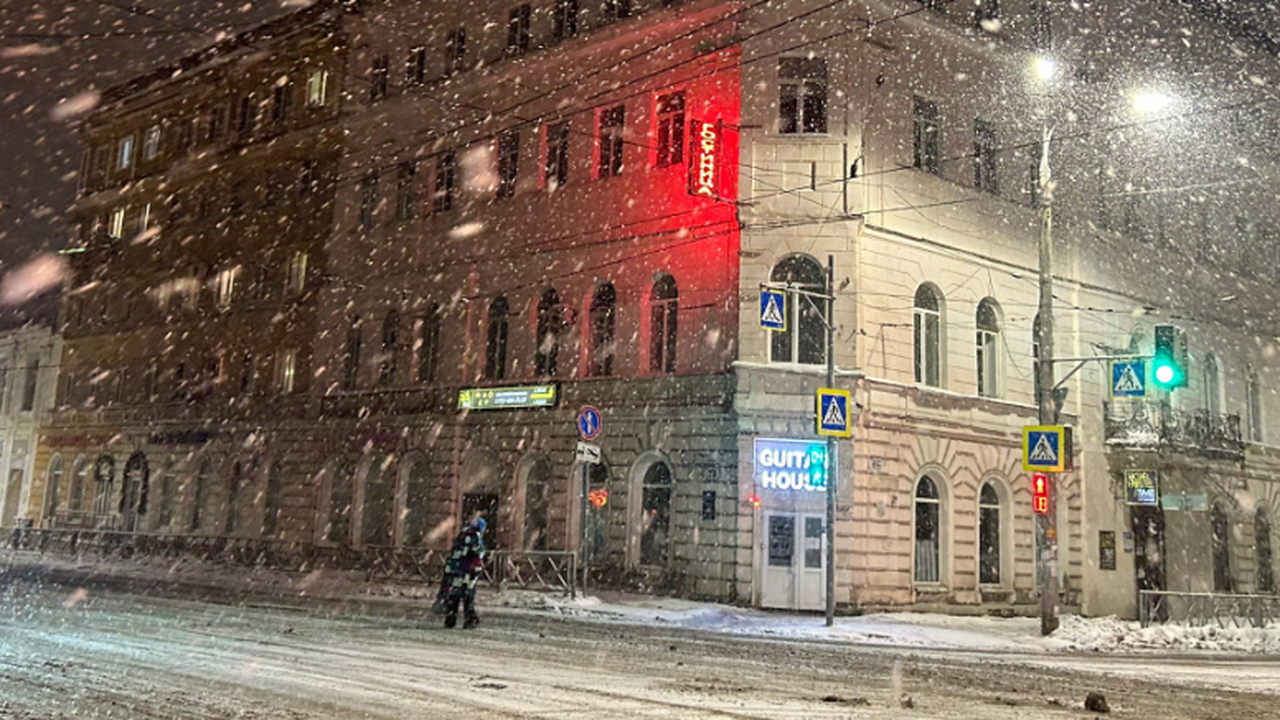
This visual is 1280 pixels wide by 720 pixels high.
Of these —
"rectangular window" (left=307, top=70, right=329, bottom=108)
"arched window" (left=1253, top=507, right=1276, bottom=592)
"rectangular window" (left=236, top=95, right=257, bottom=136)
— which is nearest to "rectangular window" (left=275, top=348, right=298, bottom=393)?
"rectangular window" (left=307, top=70, right=329, bottom=108)

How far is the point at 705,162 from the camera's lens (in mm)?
23391

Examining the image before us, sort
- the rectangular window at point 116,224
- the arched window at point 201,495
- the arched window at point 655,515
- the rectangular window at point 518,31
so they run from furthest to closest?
the rectangular window at point 116,224, the arched window at point 201,495, the rectangular window at point 518,31, the arched window at point 655,515

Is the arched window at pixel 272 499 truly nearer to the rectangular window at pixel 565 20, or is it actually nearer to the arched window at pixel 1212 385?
the rectangular window at pixel 565 20

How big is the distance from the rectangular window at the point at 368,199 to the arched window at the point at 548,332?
870 cm

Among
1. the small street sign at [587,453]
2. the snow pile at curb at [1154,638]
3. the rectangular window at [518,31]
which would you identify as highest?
the rectangular window at [518,31]

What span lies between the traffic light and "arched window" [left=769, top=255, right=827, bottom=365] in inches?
287

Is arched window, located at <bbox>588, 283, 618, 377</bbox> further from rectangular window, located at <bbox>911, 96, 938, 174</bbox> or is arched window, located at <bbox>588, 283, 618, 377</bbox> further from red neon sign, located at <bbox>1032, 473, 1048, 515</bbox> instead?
red neon sign, located at <bbox>1032, 473, 1048, 515</bbox>

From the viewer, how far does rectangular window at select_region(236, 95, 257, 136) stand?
41.0 meters

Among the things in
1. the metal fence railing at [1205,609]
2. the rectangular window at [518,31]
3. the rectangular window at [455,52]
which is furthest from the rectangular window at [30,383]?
the metal fence railing at [1205,609]

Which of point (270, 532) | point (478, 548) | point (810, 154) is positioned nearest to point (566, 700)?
point (478, 548)

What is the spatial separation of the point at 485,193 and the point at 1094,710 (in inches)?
932

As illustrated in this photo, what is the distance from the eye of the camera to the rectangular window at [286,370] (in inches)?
1433

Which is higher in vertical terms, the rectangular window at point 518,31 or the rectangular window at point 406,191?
the rectangular window at point 518,31

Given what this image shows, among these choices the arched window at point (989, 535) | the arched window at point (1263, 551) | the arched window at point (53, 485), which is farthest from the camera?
the arched window at point (53, 485)
